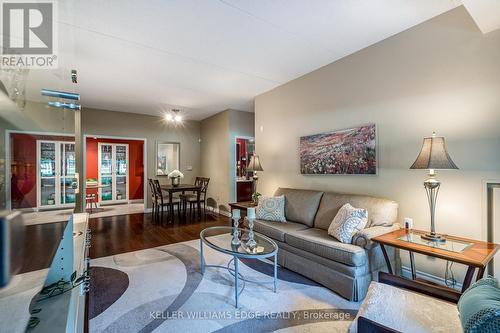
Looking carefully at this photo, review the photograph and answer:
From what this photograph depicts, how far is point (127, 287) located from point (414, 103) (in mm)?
3622

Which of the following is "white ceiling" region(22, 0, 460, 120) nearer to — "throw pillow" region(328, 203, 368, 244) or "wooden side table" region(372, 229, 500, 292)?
"throw pillow" region(328, 203, 368, 244)

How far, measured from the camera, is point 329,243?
8.16 ft

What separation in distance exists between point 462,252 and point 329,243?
1.04m

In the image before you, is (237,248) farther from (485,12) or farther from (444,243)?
(485,12)

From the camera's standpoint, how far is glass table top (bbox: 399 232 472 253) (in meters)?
2.00

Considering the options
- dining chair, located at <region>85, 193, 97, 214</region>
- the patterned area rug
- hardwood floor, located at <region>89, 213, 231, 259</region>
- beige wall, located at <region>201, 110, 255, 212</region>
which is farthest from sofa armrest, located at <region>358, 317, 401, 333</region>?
dining chair, located at <region>85, 193, 97, 214</region>

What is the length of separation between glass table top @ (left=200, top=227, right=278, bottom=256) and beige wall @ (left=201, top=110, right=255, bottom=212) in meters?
2.98

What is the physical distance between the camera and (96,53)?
3100 mm

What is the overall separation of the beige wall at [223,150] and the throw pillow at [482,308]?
500 centimetres

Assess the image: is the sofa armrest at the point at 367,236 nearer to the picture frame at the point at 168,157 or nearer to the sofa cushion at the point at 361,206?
the sofa cushion at the point at 361,206

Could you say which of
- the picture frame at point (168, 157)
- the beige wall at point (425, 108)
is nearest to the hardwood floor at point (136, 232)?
the picture frame at point (168, 157)

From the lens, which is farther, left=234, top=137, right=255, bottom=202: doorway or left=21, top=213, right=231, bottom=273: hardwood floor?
left=234, top=137, right=255, bottom=202: doorway

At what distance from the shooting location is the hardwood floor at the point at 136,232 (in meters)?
3.72

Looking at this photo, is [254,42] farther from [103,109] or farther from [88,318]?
[103,109]
